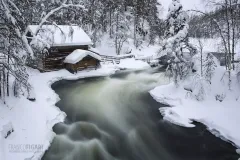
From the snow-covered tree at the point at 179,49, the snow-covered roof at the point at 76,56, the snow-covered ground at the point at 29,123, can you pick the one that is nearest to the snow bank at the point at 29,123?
the snow-covered ground at the point at 29,123

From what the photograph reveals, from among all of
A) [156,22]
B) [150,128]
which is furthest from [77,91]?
[156,22]

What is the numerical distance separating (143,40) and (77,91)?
101 feet

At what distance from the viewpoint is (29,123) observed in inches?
552

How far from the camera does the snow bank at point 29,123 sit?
11273 mm

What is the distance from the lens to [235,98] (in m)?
17.0

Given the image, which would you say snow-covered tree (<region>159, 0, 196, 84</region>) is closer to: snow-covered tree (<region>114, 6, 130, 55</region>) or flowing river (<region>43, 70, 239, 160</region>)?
flowing river (<region>43, 70, 239, 160</region>)

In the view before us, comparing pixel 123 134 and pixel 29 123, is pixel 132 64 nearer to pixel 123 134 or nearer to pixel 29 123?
pixel 123 134

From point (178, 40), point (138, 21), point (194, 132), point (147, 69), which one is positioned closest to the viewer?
point (194, 132)

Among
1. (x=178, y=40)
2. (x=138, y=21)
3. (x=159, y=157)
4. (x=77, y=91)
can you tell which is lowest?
(x=159, y=157)

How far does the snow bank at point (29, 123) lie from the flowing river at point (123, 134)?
0.57m

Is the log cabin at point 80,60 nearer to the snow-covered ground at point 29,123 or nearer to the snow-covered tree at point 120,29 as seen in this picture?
the snow-covered ground at point 29,123

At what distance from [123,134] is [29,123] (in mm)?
5500

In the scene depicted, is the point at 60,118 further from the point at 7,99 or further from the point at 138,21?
the point at 138,21

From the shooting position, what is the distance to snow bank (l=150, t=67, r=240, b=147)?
14500 mm
